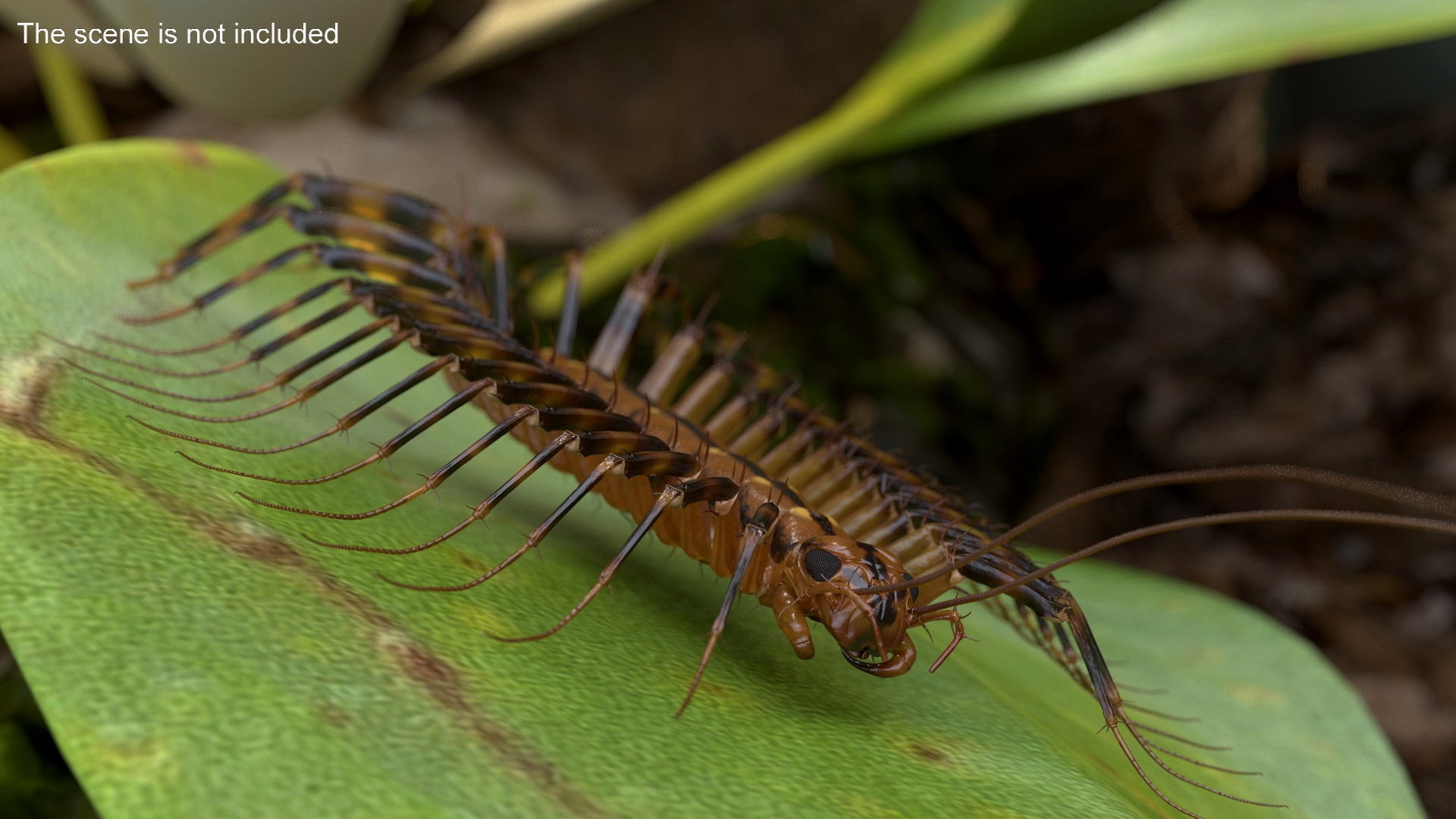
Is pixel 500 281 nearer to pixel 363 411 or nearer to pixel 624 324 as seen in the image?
pixel 624 324

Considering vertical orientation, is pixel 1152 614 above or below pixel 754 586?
above

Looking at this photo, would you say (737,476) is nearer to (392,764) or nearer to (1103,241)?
(392,764)

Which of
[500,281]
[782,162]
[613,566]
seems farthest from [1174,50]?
[613,566]

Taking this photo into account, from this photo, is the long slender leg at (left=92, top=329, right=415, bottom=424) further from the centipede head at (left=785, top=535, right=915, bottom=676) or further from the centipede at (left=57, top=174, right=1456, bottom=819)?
the centipede head at (left=785, top=535, right=915, bottom=676)

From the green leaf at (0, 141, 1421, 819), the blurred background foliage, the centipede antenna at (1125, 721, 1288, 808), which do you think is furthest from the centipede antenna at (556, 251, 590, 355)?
the centipede antenna at (1125, 721, 1288, 808)

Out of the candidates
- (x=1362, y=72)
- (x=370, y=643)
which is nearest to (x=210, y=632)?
(x=370, y=643)

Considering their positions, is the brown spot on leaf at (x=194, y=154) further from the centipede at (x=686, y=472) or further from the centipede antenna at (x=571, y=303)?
the centipede antenna at (x=571, y=303)

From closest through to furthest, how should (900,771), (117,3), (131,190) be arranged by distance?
(900,771)
(131,190)
(117,3)

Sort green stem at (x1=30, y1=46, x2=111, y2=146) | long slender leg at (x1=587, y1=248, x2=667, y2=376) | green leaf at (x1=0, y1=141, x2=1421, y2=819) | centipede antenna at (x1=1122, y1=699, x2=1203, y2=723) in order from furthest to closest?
green stem at (x1=30, y1=46, x2=111, y2=146)
long slender leg at (x1=587, y1=248, x2=667, y2=376)
centipede antenna at (x1=1122, y1=699, x2=1203, y2=723)
green leaf at (x1=0, y1=141, x2=1421, y2=819)

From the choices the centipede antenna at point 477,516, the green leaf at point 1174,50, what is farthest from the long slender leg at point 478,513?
the green leaf at point 1174,50
